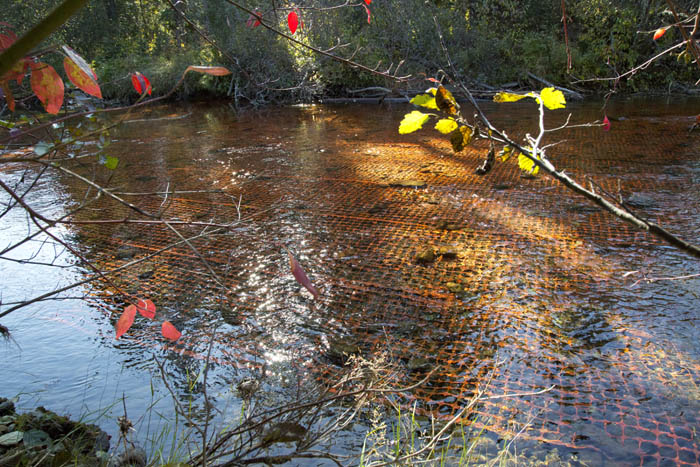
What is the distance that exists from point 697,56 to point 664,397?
1.45 m

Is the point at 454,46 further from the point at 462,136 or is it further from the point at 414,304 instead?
the point at 462,136

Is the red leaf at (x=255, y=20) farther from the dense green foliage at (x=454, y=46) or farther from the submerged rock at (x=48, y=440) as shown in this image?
the dense green foliage at (x=454, y=46)

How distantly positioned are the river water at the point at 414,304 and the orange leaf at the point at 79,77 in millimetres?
228

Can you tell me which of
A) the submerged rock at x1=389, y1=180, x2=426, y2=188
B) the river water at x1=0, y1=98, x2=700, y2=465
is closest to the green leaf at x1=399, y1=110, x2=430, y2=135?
the river water at x1=0, y1=98, x2=700, y2=465

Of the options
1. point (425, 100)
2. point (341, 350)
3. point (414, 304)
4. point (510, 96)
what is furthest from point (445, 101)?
point (414, 304)

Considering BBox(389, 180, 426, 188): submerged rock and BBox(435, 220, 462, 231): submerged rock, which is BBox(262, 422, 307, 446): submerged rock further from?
BBox(389, 180, 426, 188): submerged rock

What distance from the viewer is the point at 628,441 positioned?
1610mm

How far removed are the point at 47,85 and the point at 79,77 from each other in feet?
0.25

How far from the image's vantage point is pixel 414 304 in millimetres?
2473

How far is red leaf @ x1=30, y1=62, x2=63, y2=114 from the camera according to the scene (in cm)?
90

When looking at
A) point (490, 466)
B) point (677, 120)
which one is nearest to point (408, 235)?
point (490, 466)

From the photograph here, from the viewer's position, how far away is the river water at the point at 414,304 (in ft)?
5.87

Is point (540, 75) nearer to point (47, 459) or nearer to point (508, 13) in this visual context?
point (508, 13)

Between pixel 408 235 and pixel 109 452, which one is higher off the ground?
pixel 109 452
